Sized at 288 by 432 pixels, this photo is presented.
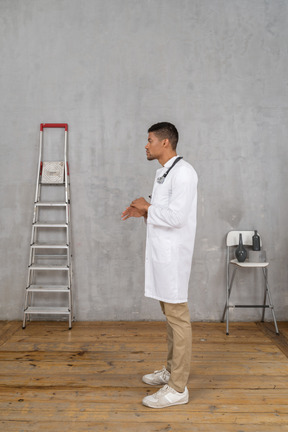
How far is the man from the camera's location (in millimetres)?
2207

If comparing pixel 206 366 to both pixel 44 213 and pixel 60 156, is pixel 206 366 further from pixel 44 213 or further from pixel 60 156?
pixel 60 156

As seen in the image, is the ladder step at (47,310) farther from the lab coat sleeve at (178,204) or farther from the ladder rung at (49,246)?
the lab coat sleeve at (178,204)

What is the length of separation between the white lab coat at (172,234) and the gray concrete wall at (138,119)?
1689mm

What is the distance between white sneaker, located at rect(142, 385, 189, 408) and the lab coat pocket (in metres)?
0.79

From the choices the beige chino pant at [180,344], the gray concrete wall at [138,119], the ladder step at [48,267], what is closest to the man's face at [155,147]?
the beige chino pant at [180,344]

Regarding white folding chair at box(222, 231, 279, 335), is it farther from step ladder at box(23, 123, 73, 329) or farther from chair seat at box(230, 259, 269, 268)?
step ladder at box(23, 123, 73, 329)

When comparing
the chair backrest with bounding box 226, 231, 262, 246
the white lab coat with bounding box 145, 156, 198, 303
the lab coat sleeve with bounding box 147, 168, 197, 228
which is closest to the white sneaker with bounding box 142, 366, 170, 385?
the white lab coat with bounding box 145, 156, 198, 303

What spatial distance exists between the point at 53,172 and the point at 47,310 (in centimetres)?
142

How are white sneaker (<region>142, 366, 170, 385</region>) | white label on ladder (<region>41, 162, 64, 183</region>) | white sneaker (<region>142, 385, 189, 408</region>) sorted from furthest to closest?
white label on ladder (<region>41, 162, 64, 183</region>) → white sneaker (<region>142, 366, 170, 385</region>) → white sneaker (<region>142, 385, 189, 408</region>)

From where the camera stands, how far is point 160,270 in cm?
230

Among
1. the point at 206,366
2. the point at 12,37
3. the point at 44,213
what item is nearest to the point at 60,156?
the point at 44,213

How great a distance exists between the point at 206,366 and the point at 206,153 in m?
2.17

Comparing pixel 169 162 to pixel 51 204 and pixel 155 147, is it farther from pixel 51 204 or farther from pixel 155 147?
pixel 51 204

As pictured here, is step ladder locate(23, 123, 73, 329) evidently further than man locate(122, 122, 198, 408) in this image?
Yes
